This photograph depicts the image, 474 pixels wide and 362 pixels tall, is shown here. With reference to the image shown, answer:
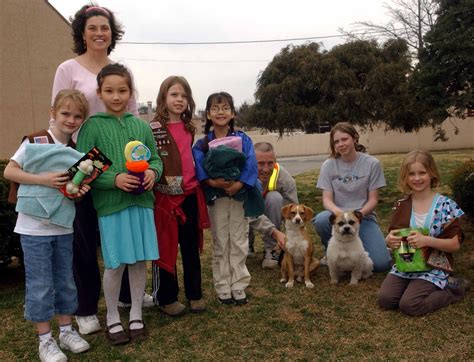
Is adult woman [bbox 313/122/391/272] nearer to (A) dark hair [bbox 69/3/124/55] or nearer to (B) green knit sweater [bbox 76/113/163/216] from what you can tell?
(B) green knit sweater [bbox 76/113/163/216]

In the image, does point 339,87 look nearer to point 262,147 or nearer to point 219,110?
point 262,147

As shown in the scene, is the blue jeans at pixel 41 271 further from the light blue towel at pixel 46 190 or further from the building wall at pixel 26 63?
the building wall at pixel 26 63

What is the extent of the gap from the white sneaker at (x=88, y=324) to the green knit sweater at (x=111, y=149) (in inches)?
37.7

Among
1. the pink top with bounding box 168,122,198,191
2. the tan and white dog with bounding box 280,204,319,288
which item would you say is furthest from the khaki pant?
the tan and white dog with bounding box 280,204,319,288

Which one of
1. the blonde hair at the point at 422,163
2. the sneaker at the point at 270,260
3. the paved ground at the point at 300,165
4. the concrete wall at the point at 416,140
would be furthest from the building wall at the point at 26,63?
the concrete wall at the point at 416,140

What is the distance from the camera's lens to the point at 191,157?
3926 millimetres

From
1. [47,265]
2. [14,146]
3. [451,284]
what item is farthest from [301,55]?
[14,146]

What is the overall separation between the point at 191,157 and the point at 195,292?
1.19m

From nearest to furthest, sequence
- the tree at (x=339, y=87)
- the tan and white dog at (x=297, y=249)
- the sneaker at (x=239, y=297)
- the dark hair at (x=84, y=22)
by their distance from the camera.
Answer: the dark hair at (x=84, y=22)
the sneaker at (x=239, y=297)
the tan and white dog at (x=297, y=249)
the tree at (x=339, y=87)

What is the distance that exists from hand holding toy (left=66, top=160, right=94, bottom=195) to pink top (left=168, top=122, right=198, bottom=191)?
0.97 meters

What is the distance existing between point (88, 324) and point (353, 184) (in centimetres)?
304

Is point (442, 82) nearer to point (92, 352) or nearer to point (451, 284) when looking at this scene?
point (451, 284)

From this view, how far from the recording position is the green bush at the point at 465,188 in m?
6.22

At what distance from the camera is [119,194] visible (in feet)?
10.9
